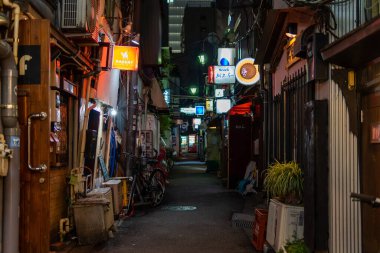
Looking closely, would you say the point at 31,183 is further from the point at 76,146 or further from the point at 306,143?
the point at 306,143

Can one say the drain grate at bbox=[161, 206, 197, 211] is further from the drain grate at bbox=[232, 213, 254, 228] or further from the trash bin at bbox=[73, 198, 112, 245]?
the trash bin at bbox=[73, 198, 112, 245]

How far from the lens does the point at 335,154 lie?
284 inches

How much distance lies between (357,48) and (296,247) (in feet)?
11.9

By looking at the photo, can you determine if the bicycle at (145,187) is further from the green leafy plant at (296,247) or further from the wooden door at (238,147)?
the green leafy plant at (296,247)

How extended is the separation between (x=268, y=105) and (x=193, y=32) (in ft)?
231

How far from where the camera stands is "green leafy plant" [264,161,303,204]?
Answer: 8242 millimetres

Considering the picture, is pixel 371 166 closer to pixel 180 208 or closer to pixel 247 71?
pixel 180 208

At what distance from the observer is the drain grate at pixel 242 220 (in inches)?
493

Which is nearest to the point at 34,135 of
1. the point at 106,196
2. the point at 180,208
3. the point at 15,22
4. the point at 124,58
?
the point at 15,22

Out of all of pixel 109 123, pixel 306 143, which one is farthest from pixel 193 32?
pixel 306 143

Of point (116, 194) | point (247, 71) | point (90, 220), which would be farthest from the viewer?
point (247, 71)

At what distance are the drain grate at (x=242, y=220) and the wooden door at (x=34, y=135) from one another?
6085 mm

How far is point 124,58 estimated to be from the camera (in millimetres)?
14070

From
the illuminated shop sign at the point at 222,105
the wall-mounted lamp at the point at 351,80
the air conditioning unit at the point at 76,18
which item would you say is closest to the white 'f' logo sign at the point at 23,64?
the air conditioning unit at the point at 76,18
